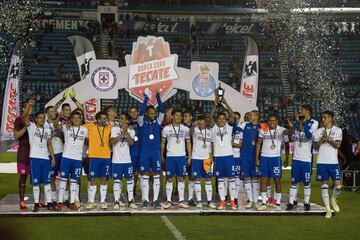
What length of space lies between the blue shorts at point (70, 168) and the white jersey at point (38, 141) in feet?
1.01

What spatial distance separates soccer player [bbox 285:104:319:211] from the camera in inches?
454

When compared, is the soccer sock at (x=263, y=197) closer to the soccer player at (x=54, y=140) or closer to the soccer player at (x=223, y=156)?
the soccer player at (x=223, y=156)

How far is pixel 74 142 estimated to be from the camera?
37.7ft

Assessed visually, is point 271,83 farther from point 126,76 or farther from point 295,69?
point 126,76

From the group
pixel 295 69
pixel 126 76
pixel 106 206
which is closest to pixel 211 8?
pixel 295 69

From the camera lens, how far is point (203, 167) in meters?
12.2

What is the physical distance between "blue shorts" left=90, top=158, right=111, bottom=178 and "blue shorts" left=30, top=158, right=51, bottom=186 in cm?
76

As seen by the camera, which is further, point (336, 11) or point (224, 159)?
point (336, 11)

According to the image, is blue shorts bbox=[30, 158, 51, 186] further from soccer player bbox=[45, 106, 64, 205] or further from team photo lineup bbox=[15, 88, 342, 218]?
soccer player bbox=[45, 106, 64, 205]

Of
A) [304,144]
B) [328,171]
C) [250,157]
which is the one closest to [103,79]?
[250,157]

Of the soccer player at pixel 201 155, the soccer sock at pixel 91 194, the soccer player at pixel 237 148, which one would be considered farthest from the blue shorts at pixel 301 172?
A: the soccer sock at pixel 91 194

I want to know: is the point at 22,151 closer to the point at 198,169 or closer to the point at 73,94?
the point at 73,94

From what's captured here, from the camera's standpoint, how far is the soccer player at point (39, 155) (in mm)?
11273

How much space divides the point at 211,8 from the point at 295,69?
7.10 m
